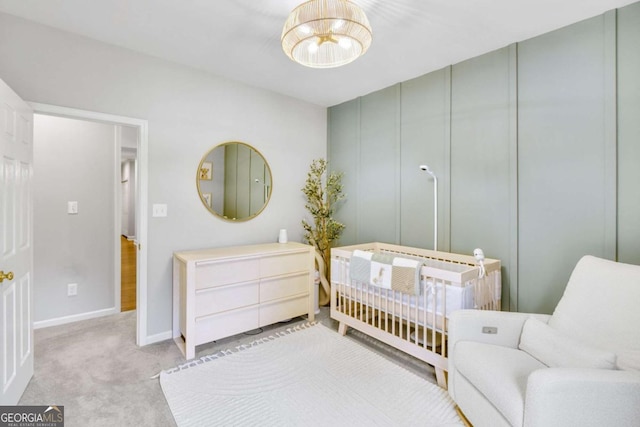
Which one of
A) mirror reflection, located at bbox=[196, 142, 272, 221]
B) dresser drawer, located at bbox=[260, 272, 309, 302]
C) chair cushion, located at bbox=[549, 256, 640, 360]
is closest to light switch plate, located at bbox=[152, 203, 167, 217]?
mirror reflection, located at bbox=[196, 142, 272, 221]

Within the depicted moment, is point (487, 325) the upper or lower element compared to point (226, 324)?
upper

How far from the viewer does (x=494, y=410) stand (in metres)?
1.36

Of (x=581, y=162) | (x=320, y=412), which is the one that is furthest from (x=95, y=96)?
(x=581, y=162)

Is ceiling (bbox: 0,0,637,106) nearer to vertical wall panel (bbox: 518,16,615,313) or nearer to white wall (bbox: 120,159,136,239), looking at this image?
vertical wall panel (bbox: 518,16,615,313)

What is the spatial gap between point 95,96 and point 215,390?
230 cm

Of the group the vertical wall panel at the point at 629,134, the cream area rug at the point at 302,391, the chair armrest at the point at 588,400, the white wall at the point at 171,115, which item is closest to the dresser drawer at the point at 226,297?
the cream area rug at the point at 302,391

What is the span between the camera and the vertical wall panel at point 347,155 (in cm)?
351

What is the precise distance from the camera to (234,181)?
3055 mm

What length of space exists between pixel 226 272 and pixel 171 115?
4.77 feet

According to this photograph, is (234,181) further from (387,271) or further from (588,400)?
(588,400)

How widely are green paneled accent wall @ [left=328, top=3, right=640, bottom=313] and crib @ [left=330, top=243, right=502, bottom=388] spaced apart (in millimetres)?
189

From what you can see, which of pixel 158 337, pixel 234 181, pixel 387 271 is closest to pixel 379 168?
pixel 387 271

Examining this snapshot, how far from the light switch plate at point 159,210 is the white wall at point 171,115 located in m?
0.04

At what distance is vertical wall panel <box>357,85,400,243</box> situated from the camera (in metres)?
3.11
